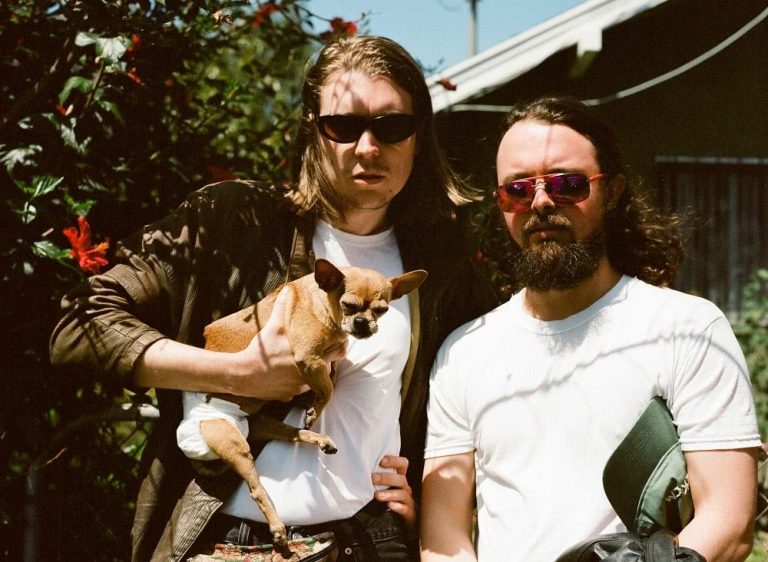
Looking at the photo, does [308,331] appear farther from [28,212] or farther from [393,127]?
[28,212]

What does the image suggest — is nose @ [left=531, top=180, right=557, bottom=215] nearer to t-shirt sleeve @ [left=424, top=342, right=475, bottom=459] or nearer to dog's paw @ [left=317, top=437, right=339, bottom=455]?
t-shirt sleeve @ [left=424, top=342, right=475, bottom=459]

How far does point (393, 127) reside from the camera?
262 centimetres

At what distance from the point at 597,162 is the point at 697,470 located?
110cm

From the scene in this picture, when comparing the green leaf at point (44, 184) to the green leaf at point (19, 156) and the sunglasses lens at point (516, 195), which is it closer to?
the green leaf at point (19, 156)

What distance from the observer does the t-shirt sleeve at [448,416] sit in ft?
8.68

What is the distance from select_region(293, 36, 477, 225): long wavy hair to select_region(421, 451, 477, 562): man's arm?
89 cm

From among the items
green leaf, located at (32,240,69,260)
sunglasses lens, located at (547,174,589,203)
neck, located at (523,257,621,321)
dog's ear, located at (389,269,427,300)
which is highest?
sunglasses lens, located at (547,174,589,203)

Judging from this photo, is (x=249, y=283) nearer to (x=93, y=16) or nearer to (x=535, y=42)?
(x=93, y=16)

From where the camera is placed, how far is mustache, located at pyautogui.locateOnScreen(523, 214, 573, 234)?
2631mm

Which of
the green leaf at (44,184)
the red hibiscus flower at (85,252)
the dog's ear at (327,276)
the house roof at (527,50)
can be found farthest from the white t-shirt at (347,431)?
the house roof at (527,50)

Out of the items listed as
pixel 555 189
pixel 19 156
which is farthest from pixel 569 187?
pixel 19 156

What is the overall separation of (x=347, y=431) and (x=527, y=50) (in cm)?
445

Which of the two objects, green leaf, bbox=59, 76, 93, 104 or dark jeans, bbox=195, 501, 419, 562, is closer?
dark jeans, bbox=195, 501, 419, 562

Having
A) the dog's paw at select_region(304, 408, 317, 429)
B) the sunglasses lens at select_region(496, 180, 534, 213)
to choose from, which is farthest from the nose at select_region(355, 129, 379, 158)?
the dog's paw at select_region(304, 408, 317, 429)
